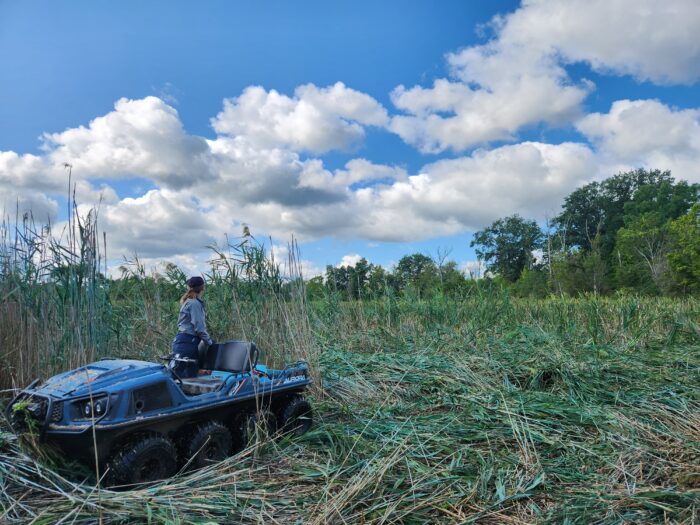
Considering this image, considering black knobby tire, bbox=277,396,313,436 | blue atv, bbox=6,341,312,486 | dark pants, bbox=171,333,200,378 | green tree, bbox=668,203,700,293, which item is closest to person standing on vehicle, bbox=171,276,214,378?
dark pants, bbox=171,333,200,378

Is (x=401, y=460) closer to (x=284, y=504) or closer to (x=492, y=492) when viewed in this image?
(x=492, y=492)

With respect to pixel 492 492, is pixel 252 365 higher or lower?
higher

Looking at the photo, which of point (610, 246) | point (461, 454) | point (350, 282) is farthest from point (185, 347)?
point (610, 246)

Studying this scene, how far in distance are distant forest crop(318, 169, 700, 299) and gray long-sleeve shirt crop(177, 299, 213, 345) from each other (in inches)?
344

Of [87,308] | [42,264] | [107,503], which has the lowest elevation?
[107,503]

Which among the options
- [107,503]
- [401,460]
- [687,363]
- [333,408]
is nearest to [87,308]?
[107,503]

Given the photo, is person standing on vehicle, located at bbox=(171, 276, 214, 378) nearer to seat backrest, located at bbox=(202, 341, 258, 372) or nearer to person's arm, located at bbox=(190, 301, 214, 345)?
person's arm, located at bbox=(190, 301, 214, 345)

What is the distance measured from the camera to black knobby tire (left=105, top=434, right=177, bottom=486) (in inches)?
122

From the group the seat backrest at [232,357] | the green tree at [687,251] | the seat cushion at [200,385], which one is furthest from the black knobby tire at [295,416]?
the green tree at [687,251]

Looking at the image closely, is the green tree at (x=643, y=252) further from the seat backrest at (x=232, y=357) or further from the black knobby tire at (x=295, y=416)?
the seat backrest at (x=232, y=357)

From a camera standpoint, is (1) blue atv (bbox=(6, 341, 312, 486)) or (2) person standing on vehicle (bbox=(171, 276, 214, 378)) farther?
(2) person standing on vehicle (bbox=(171, 276, 214, 378))

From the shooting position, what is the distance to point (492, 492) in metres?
3.19

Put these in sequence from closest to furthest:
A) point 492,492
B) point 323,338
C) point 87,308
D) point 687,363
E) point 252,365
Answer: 1. point 492,492
2. point 252,365
3. point 87,308
4. point 687,363
5. point 323,338

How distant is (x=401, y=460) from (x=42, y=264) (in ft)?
13.2
